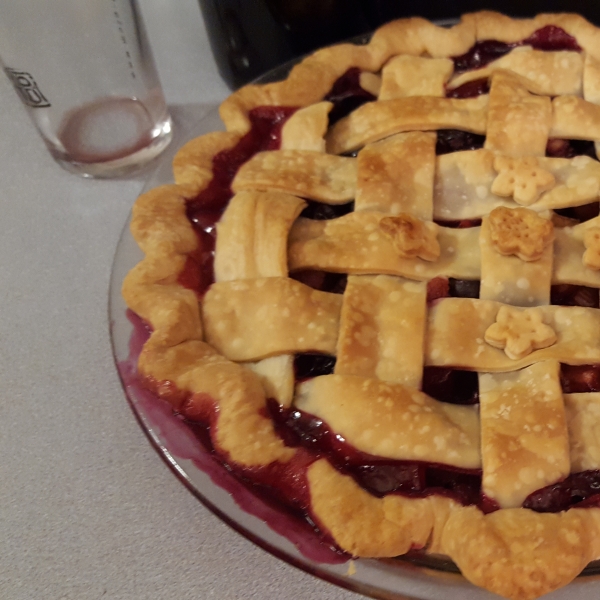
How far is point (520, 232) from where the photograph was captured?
75 cm

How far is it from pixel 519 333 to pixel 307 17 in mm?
694

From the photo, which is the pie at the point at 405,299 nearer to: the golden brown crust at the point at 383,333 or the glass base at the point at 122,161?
the golden brown crust at the point at 383,333

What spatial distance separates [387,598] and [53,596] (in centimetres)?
43

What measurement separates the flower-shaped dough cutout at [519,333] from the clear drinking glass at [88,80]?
→ 0.78 m

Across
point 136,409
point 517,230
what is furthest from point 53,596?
point 517,230

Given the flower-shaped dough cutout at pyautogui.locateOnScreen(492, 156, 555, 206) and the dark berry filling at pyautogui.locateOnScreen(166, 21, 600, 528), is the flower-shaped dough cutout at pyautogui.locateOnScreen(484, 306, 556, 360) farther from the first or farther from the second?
the flower-shaped dough cutout at pyautogui.locateOnScreen(492, 156, 555, 206)

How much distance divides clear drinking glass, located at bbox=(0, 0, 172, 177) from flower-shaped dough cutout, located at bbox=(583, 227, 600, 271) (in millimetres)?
800

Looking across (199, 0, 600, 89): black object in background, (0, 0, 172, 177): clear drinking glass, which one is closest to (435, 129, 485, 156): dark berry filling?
(199, 0, 600, 89): black object in background

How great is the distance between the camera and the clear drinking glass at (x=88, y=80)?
1009 mm

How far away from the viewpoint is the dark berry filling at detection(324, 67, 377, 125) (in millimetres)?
995

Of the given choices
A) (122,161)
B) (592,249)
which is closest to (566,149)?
(592,249)

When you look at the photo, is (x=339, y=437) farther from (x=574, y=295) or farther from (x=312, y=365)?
(x=574, y=295)

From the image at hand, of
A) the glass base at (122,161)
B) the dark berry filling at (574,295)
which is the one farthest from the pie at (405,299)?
the glass base at (122,161)

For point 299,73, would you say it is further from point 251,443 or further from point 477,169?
point 251,443
